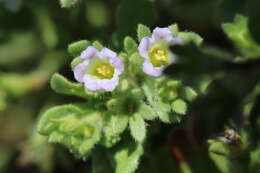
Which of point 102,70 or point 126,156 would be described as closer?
point 102,70

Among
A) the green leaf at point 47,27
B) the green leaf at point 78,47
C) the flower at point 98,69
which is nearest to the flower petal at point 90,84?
the flower at point 98,69

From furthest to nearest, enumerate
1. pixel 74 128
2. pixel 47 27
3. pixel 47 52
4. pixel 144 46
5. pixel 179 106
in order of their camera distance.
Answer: pixel 47 52 < pixel 47 27 < pixel 74 128 < pixel 179 106 < pixel 144 46

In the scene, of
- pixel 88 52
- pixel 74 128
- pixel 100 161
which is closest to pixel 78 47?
pixel 88 52

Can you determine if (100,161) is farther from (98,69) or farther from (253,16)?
(253,16)

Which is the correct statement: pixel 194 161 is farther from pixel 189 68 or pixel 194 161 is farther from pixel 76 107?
pixel 76 107

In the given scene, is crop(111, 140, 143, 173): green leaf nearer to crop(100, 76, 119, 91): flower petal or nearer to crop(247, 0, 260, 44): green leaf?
crop(100, 76, 119, 91): flower petal

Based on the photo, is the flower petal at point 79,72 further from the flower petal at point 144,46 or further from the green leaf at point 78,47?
the flower petal at point 144,46
